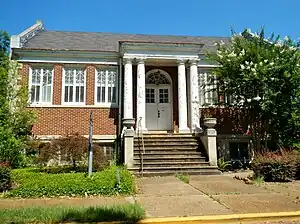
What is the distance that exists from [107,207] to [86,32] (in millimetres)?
15658

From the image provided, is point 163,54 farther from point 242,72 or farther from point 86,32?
point 86,32

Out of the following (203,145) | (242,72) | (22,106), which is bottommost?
(203,145)

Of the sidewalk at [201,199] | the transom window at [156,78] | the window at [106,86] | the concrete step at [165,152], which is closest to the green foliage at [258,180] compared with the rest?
the sidewalk at [201,199]

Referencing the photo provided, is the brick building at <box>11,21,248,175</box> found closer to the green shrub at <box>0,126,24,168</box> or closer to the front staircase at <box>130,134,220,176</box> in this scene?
the front staircase at <box>130,134,220,176</box>

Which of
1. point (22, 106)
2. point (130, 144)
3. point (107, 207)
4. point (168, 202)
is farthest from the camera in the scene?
point (22, 106)

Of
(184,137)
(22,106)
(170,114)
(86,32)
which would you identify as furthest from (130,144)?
(86,32)

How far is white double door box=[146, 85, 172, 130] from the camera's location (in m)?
15.6

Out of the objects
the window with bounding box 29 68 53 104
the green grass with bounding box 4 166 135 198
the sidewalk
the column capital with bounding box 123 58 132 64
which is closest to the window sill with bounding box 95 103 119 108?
the column capital with bounding box 123 58 132 64

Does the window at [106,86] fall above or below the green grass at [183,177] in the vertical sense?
above

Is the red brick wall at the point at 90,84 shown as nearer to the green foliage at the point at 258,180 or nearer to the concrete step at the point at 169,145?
the concrete step at the point at 169,145

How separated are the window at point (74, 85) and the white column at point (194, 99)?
5.36 m

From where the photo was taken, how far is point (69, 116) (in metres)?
14.4

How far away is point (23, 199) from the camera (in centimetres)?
725

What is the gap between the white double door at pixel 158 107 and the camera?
1564 centimetres
